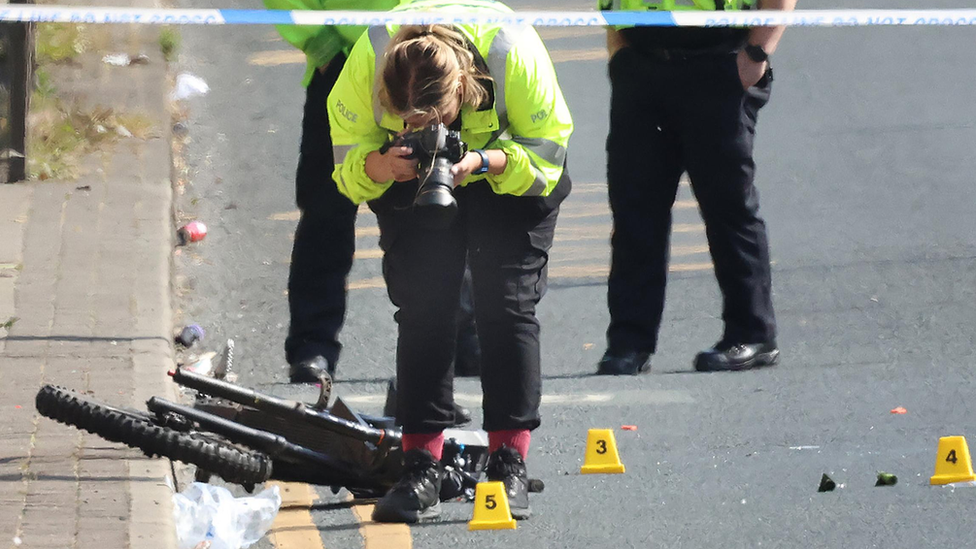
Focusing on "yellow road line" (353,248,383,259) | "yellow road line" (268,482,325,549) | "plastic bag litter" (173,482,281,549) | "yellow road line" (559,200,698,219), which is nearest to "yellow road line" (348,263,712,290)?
"yellow road line" (353,248,383,259)

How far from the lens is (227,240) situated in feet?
23.6

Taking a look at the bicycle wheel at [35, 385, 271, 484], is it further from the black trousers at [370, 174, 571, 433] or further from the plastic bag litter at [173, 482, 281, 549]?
the black trousers at [370, 174, 571, 433]

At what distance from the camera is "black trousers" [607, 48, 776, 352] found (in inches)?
225

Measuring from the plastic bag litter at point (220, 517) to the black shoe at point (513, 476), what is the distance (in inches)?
25.1

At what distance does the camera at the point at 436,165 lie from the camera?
159 inches

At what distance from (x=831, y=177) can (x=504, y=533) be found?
4.69 metres

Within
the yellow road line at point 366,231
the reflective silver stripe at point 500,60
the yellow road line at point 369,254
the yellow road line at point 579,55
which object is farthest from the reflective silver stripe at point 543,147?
the yellow road line at point 579,55

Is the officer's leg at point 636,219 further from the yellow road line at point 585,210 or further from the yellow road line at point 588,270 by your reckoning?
the yellow road line at point 585,210

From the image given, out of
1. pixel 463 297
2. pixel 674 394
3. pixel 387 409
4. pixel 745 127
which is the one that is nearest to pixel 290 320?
pixel 463 297

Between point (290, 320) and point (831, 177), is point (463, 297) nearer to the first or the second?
point (290, 320)

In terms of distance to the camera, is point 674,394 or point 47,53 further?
point 47,53

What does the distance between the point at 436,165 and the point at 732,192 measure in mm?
2015

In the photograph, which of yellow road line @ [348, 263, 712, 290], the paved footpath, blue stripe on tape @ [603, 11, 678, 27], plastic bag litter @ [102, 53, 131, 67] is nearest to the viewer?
the paved footpath

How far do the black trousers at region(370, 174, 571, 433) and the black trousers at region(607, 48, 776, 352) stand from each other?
145 cm
